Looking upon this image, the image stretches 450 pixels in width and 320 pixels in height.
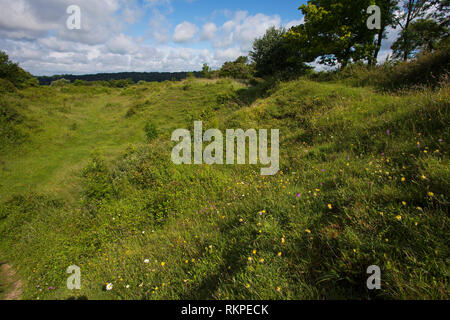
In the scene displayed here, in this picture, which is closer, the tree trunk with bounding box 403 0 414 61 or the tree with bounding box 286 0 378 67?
the tree with bounding box 286 0 378 67

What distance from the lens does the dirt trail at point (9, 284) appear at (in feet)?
17.4

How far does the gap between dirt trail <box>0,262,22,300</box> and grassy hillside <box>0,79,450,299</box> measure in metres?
0.19

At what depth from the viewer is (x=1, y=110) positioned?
16484 mm

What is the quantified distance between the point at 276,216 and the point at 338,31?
1570 cm

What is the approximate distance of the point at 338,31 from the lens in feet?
41.4

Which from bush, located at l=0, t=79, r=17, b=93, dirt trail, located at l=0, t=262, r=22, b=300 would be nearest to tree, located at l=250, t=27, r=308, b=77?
dirt trail, located at l=0, t=262, r=22, b=300

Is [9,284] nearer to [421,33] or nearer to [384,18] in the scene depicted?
[384,18]

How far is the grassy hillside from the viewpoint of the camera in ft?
5.92

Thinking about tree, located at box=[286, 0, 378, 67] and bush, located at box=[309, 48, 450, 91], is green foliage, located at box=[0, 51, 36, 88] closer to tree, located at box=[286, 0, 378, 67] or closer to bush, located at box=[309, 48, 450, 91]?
tree, located at box=[286, 0, 378, 67]

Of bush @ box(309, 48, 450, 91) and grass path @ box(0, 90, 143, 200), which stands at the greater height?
bush @ box(309, 48, 450, 91)

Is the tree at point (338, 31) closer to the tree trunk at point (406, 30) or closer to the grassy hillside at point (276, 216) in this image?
the tree trunk at point (406, 30)

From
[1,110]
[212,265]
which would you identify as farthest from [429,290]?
[1,110]

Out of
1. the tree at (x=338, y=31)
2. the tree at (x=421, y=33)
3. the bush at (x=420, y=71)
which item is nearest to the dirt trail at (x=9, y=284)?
the bush at (x=420, y=71)

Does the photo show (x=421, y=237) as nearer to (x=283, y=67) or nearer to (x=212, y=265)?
(x=212, y=265)
